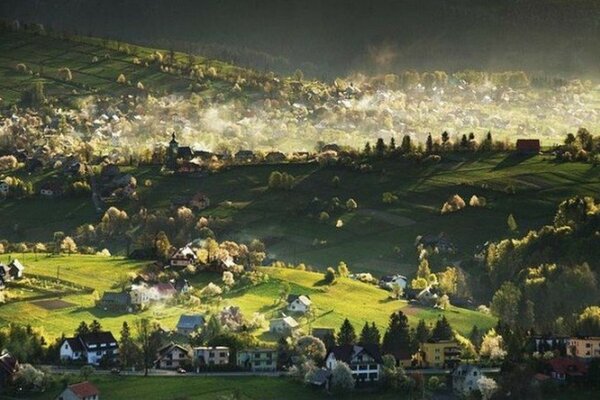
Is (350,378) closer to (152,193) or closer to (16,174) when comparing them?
(152,193)

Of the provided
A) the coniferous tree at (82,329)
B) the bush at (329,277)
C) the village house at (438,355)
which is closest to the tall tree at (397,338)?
the village house at (438,355)

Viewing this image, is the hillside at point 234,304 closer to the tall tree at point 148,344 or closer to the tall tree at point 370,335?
the tall tree at point 148,344

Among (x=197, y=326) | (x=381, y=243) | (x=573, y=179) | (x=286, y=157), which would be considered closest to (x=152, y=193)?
(x=286, y=157)

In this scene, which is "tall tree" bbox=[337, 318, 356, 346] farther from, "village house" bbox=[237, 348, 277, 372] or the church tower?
the church tower

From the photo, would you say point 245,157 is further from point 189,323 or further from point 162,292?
point 189,323

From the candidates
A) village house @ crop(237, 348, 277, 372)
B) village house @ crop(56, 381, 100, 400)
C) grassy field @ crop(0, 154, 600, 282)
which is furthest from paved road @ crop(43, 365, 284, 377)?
grassy field @ crop(0, 154, 600, 282)
